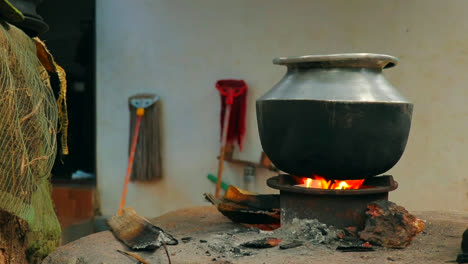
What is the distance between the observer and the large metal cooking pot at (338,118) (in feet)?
7.11

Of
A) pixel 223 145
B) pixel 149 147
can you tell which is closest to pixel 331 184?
pixel 223 145

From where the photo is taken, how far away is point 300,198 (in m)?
2.33

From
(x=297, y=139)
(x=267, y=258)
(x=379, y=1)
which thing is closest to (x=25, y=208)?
(x=267, y=258)

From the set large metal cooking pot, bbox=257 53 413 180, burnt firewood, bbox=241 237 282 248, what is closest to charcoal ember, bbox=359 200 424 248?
large metal cooking pot, bbox=257 53 413 180

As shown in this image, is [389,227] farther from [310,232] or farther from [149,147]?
[149,147]

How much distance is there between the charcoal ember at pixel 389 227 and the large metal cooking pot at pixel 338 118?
0.57 feet

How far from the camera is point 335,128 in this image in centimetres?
216

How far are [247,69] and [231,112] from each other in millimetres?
332

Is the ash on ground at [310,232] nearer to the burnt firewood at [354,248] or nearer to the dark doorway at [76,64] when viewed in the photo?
the burnt firewood at [354,248]

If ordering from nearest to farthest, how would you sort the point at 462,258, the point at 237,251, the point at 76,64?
the point at 462,258, the point at 237,251, the point at 76,64

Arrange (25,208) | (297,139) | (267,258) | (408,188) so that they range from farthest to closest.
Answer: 1. (408,188)
2. (297,139)
3. (267,258)
4. (25,208)

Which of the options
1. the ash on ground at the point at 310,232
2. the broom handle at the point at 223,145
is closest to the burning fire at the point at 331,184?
the ash on ground at the point at 310,232

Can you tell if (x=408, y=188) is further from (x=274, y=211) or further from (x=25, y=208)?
(x=25, y=208)

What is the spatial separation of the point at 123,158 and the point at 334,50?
1.84 m
